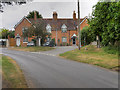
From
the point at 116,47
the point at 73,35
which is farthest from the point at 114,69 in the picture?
the point at 73,35

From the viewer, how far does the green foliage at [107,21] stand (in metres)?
16.8

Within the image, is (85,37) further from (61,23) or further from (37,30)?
(61,23)

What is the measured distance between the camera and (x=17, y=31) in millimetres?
50844

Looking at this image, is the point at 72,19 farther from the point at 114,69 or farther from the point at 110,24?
the point at 114,69

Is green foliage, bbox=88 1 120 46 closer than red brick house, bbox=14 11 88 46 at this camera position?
Yes

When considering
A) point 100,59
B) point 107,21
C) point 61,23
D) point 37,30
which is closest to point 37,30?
point 37,30

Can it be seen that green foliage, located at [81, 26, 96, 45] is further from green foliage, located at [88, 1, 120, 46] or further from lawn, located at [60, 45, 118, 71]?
lawn, located at [60, 45, 118, 71]

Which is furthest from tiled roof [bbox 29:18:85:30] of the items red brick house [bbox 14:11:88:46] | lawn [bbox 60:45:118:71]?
lawn [bbox 60:45:118:71]

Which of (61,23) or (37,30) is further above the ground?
(61,23)

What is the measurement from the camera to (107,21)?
19750 millimetres

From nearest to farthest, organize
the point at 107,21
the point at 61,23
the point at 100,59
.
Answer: the point at 100,59
the point at 107,21
the point at 61,23

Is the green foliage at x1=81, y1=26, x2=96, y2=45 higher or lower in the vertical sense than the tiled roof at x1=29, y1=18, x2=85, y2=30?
lower

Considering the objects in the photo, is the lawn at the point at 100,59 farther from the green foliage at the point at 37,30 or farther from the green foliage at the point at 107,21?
the green foliage at the point at 37,30

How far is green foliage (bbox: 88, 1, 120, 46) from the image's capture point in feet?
55.2
